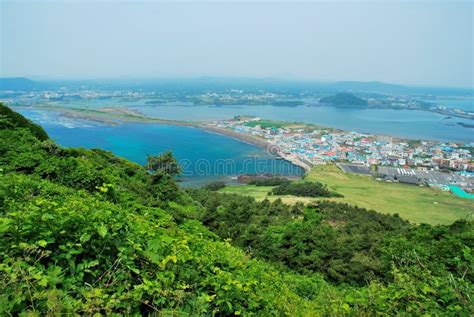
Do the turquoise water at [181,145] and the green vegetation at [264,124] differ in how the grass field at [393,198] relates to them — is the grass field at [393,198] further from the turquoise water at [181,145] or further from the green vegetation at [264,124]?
the green vegetation at [264,124]

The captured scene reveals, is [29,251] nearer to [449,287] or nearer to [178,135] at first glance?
[449,287]

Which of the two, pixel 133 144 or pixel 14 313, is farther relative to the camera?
pixel 133 144

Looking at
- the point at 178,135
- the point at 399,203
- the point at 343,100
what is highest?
the point at 343,100

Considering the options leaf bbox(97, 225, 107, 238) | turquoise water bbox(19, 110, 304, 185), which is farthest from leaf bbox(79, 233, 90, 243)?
turquoise water bbox(19, 110, 304, 185)

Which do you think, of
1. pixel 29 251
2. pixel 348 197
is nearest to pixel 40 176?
pixel 29 251

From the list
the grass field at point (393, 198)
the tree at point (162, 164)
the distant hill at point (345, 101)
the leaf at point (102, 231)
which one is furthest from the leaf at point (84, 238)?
the distant hill at point (345, 101)

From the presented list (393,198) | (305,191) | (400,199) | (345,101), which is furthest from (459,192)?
(345,101)

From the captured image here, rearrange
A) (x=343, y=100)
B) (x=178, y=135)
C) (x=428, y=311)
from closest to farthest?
(x=428, y=311), (x=178, y=135), (x=343, y=100)

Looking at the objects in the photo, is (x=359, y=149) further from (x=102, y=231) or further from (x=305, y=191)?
(x=102, y=231)

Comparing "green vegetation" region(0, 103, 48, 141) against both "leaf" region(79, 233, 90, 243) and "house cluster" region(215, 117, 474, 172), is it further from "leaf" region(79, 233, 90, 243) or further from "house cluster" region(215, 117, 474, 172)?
"house cluster" region(215, 117, 474, 172)
